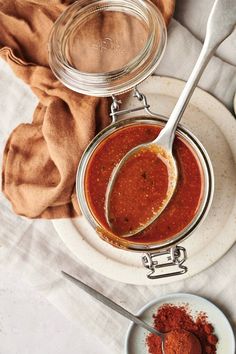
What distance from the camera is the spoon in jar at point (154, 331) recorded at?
1.44m

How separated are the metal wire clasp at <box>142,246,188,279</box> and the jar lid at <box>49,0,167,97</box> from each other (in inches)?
14.8

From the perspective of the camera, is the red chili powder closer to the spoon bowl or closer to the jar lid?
the spoon bowl

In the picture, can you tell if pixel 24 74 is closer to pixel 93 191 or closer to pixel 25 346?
pixel 93 191

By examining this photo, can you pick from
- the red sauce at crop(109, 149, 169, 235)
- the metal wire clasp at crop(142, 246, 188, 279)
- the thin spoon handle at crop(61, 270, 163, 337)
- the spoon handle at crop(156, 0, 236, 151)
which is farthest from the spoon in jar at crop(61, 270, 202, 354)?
the spoon handle at crop(156, 0, 236, 151)

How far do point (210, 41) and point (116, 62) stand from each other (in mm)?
215

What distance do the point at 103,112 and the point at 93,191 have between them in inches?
8.2

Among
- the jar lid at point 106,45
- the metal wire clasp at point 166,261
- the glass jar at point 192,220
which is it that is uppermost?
the jar lid at point 106,45

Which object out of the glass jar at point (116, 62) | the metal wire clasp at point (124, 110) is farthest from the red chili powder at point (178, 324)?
the metal wire clasp at point (124, 110)

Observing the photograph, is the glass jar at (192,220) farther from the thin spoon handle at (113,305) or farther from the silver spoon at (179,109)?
the thin spoon handle at (113,305)

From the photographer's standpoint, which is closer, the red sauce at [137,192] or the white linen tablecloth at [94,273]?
the red sauce at [137,192]

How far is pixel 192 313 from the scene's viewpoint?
1481 millimetres

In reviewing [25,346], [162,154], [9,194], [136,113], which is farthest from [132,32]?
[25,346]

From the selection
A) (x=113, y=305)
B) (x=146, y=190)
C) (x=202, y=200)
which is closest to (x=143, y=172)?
(x=146, y=190)

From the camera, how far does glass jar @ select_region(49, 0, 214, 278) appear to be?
1341 millimetres
